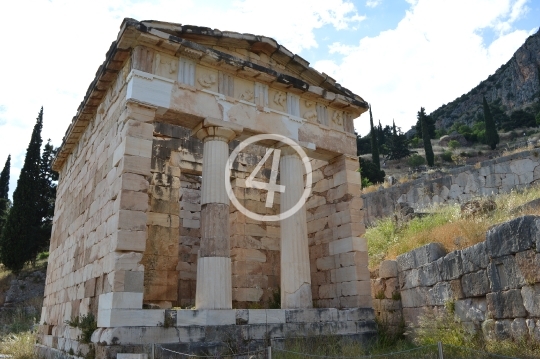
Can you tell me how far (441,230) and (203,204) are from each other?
238 inches

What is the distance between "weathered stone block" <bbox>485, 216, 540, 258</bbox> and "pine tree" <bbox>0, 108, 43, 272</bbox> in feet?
78.3

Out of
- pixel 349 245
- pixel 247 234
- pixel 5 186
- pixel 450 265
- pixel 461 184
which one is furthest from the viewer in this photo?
pixel 5 186

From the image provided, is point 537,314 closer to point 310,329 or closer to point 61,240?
point 310,329

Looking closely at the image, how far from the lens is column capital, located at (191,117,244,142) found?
29.9ft

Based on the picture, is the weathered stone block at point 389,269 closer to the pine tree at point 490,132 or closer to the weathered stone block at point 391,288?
the weathered stone block at point 391,288

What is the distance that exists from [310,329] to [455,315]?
281cm

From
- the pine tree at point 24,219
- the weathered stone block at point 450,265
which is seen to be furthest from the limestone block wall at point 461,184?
the pine tree at point 24,219

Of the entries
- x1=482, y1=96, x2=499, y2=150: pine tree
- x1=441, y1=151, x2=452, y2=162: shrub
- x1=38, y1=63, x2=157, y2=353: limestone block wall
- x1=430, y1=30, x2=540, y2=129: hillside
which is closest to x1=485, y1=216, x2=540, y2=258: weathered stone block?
x1=38, y1=63, x2=157, y2=353: limestone block wall

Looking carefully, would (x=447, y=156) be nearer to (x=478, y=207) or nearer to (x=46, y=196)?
(x=478, y=207)

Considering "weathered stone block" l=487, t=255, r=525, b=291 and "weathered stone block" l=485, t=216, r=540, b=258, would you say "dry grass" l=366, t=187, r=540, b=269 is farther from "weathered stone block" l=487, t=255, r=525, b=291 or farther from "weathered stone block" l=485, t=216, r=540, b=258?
"weathered stone block" l=487, t=255, r=525, b=291

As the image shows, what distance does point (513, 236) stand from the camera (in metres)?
6.79

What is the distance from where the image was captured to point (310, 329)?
870 cm

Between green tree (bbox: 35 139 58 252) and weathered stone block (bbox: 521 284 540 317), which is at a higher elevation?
green tree (bbox: 35 139 58 252)

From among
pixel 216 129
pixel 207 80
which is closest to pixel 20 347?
pixel 216 129
